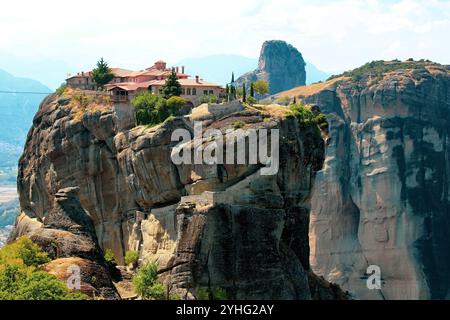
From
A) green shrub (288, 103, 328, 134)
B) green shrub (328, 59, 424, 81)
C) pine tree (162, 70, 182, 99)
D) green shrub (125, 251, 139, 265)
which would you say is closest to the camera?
green shrub (288, 103, 328, 134)

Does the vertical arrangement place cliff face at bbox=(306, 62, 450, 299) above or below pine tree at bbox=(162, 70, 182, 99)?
below

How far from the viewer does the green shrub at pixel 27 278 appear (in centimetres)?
5491

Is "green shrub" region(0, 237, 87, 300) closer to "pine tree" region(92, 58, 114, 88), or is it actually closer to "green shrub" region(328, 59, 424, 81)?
"pine tree" region(92, 58, 114, 88)

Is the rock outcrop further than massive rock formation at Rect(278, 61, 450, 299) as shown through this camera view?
No

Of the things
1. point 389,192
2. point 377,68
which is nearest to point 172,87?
point 389,192

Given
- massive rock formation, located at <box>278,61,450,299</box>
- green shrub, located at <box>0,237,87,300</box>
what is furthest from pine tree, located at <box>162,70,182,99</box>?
massive rock formation, located at <box>278,61,450,299</box>

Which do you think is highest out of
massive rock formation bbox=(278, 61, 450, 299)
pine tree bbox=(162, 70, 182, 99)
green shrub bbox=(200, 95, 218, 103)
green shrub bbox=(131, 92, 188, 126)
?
pine tree bbox=(162, 70, 182, 99)

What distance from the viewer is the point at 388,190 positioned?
437ft

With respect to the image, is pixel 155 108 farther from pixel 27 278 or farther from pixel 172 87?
pixel 27 278

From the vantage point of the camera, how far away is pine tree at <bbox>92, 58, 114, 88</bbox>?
316 ft

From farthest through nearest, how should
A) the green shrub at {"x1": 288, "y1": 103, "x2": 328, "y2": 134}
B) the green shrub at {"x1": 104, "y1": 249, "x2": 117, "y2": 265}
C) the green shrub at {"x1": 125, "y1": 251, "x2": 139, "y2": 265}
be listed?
the green shrub at {"x1": 125, "y1": 251, "x2": 139, "y2": 265} < the green shrub at {"x1": 288, "y1": 103, "x2": 328, "y2": 134} < the green shrub at {"x1": 104, "y1": 249, "x2": 117, "y2": 265}

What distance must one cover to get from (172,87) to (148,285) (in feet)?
68.5

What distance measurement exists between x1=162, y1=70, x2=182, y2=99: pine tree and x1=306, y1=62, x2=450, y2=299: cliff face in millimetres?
51188

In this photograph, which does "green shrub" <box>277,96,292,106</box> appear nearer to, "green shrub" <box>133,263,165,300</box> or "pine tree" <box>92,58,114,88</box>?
"pine tree" <box>92,58,114,88</box>
